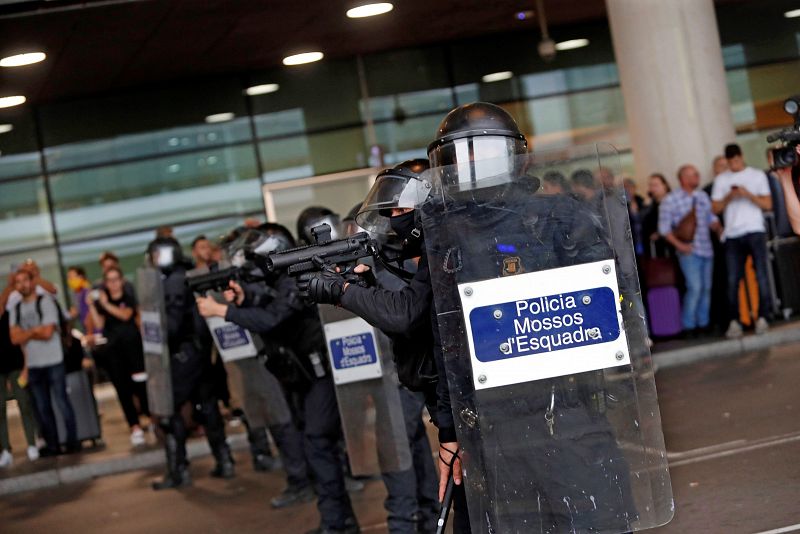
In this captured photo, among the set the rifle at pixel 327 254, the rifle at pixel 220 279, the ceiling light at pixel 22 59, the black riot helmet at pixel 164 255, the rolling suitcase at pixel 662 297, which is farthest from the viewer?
the ceiling light at pixel 22 59

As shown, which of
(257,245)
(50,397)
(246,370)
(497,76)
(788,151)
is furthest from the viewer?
(497,76)

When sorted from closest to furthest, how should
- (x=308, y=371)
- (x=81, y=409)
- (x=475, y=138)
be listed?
(x=475, y=138) → (x=308, y=371) → (x=81, y=409)

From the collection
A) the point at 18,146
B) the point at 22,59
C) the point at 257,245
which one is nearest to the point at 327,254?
the point at 257,245

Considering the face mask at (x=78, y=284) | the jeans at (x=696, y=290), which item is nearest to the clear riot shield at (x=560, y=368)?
the jeans at (x=696, y=290)

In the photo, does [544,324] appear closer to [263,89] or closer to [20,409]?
[20,409]

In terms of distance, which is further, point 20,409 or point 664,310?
point 664,310

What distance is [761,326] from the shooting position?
491 inches

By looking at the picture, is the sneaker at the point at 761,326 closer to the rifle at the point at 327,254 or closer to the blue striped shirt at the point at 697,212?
the blue striped shirt at the point at 697,212

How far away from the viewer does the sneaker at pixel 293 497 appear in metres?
8.51

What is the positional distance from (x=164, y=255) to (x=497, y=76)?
10689 mm

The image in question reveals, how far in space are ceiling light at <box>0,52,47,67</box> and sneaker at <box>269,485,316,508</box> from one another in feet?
22.2

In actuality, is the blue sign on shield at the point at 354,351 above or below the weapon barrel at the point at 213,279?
below

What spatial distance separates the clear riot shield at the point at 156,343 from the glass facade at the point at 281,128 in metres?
8.28

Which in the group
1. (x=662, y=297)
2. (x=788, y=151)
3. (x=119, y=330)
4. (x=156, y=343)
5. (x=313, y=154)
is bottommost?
(x=662, y=297)
